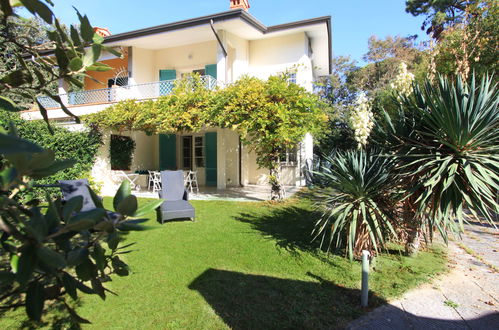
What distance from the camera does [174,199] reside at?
8328 mm

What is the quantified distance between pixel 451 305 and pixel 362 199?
1.71 metres

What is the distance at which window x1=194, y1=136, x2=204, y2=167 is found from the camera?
15.2 m

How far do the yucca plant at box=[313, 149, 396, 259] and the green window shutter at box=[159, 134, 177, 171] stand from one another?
1241 cm

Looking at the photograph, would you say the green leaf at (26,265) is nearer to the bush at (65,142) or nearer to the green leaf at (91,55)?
the green leaf at (91,55)

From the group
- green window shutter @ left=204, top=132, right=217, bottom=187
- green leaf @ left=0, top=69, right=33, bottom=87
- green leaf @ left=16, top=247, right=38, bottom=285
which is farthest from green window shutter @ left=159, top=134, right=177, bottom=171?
green leaf @ left=16, top=247, right=38, bottom=285

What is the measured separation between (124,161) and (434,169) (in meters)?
13.9

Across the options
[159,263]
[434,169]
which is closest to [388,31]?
[434,169]

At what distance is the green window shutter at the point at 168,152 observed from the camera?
51.3ft

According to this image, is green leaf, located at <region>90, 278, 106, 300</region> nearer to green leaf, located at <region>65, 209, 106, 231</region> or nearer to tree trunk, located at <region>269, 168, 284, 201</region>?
green leaf, located at <region>65, 209, 106, 231</region>

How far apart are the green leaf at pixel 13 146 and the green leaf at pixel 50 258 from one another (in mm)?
273

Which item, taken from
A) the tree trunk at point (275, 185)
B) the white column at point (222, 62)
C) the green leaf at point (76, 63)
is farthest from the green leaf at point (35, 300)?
the white column at point (222, 62)

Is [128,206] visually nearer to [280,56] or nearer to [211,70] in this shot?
[211,70]

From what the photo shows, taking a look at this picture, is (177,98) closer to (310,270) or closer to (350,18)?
(310,270)

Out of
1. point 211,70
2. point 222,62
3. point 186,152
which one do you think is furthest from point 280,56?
point 186,152
